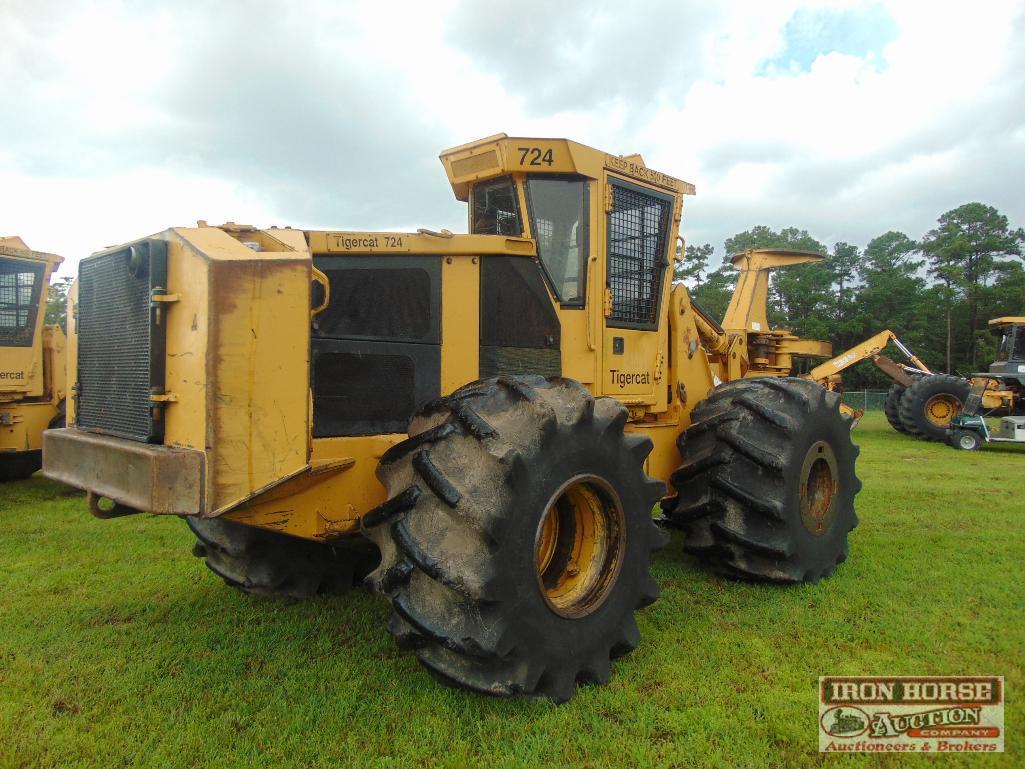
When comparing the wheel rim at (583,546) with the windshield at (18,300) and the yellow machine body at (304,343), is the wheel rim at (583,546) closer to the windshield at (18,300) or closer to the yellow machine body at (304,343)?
the yellow machine body at (304,343)

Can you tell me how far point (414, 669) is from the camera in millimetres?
3658

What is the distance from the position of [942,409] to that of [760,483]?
16147mm

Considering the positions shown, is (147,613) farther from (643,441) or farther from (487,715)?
(643,441)

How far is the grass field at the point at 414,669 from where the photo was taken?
116 inches

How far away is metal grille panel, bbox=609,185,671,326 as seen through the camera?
4992mm

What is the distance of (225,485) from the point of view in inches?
118

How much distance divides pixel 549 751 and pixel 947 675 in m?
2.15

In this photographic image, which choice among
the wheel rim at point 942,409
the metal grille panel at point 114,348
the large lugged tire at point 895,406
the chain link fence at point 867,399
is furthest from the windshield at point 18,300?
the chain link fence at point 867,399

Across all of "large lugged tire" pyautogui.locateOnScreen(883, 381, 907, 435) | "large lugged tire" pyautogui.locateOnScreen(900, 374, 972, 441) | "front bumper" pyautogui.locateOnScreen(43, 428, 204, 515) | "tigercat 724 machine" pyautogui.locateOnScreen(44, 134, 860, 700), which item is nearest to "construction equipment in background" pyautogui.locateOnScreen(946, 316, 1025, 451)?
"large lugged tire" pyautogui.locateOnScreen(900, 374, 972, 441)

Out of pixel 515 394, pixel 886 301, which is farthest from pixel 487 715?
pixel 886 301

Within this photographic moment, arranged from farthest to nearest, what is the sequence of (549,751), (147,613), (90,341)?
(147,613) → (90,341) → (549,751)

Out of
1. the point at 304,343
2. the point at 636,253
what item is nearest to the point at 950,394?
the point at 636,253

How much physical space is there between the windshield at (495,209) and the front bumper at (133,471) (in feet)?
7.89

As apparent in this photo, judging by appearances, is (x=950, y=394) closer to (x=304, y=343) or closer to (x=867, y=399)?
(x=867, y=399)
